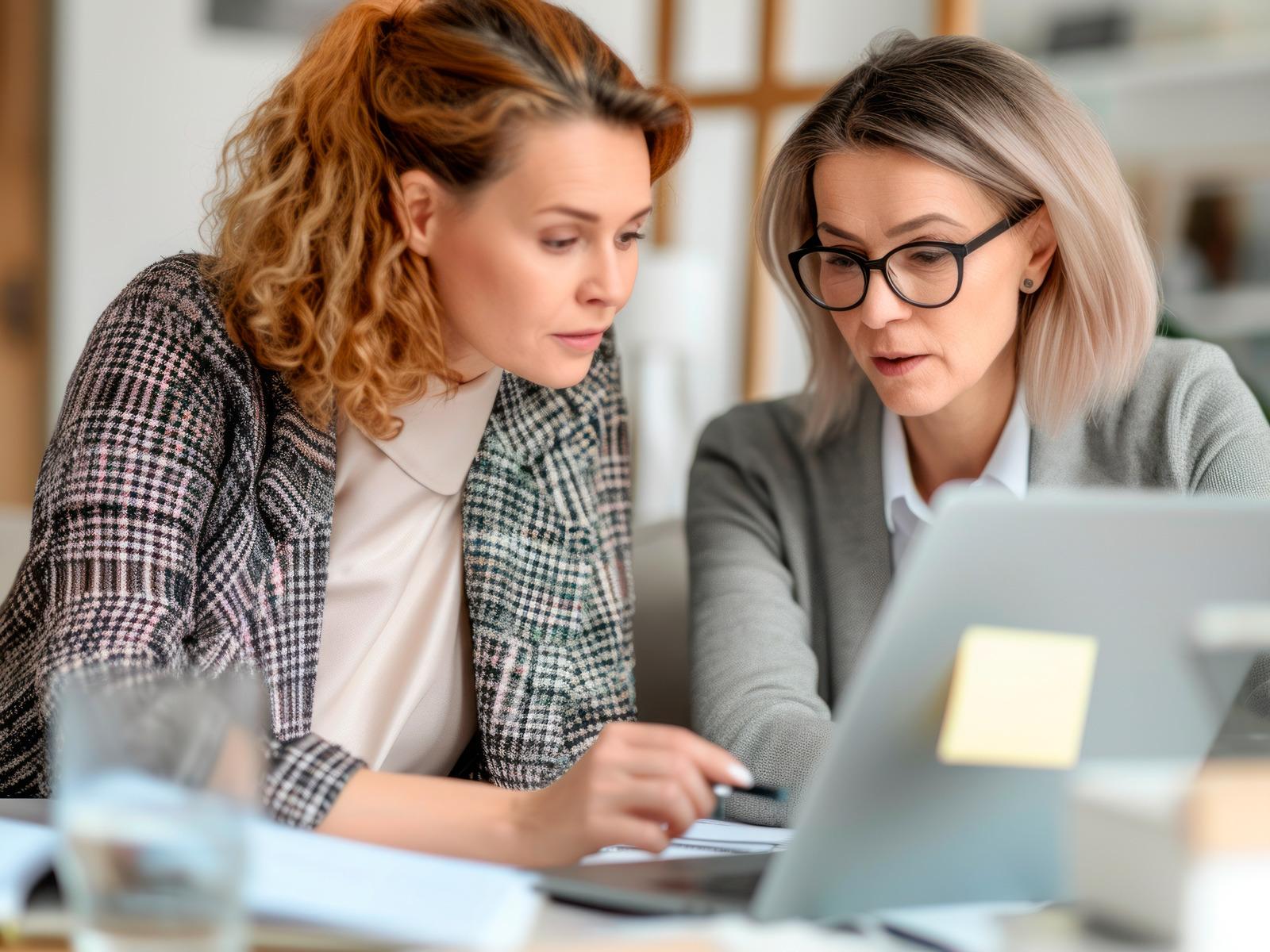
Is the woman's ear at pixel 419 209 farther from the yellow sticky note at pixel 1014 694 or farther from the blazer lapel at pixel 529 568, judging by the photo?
the yellow sticky note at pixel 1014 694

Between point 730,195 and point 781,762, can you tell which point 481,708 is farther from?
point 730,195

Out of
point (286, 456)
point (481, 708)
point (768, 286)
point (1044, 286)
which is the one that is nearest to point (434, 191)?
point (286, 456)

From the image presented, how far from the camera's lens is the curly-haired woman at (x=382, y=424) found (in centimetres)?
111

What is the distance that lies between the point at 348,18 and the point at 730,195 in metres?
3.56

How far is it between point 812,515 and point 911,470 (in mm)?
129

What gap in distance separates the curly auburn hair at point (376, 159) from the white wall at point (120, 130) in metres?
3.55

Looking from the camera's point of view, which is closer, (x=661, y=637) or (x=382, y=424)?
(x=382, y=424)

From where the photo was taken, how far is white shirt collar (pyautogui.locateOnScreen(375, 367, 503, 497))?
1.32 meters

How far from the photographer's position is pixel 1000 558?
67 centimetres

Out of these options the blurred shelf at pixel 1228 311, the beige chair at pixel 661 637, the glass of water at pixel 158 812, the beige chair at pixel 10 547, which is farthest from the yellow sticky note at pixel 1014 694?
the blurred shelf at pixel 1228 311

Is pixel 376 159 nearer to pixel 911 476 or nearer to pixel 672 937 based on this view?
pixel 911 476

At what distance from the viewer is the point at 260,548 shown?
3.98 feet

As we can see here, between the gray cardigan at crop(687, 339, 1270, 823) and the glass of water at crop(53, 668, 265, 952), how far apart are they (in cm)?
63

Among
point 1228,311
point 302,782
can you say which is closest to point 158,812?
point 302,782
